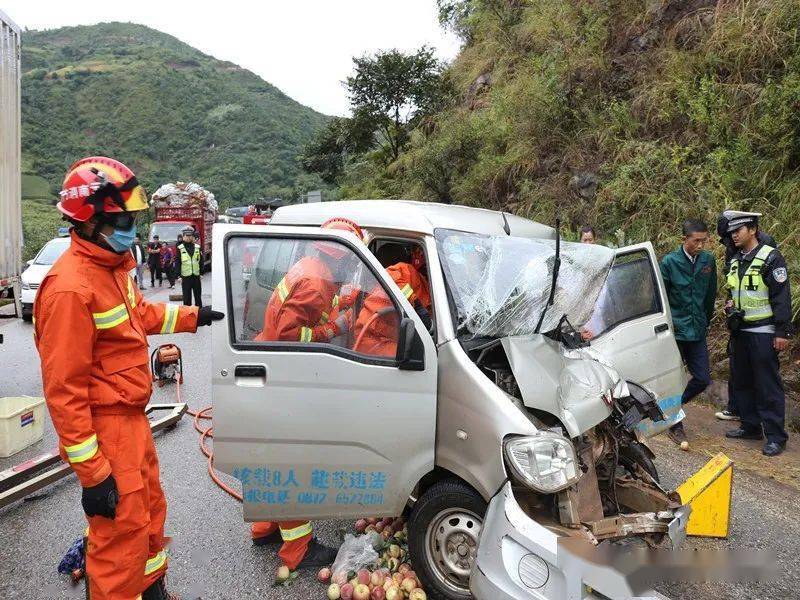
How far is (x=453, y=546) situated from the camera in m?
2.70

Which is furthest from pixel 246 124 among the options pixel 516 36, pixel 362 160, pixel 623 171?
pixel 623 171

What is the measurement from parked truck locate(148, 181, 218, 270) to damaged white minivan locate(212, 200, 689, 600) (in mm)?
16761

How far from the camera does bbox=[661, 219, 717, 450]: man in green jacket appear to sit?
4859mm

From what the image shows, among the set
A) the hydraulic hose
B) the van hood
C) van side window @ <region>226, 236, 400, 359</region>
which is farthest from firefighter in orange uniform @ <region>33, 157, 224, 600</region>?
the van hood

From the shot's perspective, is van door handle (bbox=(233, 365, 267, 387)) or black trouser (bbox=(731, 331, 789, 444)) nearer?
van door handle (bbox=(233, 365, 267, 387))

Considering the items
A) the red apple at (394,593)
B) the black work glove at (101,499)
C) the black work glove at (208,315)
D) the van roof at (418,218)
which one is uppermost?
the van roof at (418,218)

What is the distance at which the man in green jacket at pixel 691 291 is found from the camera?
486 centimetres

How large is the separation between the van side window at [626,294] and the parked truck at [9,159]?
19.9 ft

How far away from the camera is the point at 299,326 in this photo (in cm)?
284

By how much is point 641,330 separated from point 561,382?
164 cm

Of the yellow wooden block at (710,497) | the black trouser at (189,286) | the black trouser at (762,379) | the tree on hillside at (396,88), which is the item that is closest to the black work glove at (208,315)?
the yellow wooden block at (710,497)

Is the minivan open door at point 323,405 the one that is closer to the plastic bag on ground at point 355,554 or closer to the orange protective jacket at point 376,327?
the orange protective jacket at point 376,327

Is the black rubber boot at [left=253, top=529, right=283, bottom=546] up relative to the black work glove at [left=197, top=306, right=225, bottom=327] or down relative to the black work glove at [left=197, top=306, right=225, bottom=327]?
down

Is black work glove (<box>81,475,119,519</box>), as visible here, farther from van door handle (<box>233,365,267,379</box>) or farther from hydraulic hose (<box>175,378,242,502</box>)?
hydraulic hose (<box>175,378,242,502</box>)
